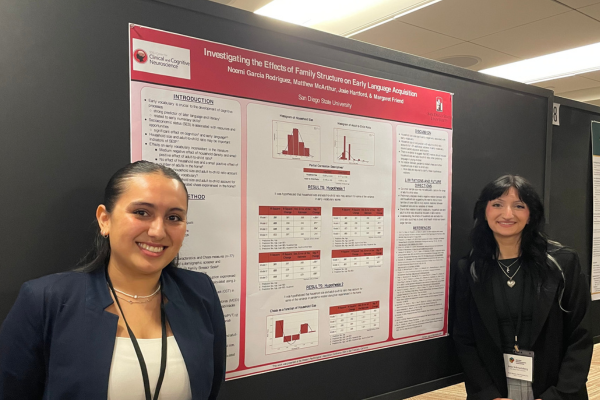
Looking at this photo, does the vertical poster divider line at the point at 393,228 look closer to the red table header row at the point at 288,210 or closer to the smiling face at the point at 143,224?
the red table header row at the point at 288,210

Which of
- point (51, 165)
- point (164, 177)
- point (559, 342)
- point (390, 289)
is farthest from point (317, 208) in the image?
point (559, 342)

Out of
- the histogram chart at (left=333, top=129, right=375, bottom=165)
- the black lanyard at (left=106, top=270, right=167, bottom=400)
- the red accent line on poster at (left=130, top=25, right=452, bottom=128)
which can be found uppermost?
the red accent line on poster at (left=130, top=25, right=452, bottom=128)

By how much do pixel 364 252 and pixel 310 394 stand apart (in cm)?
49

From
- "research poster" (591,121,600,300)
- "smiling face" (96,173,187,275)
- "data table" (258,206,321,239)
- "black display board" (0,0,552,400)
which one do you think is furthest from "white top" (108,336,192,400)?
"research poster" (591,121,600,300)

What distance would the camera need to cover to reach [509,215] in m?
1.48

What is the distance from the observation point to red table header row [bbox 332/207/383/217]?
131 centimetres

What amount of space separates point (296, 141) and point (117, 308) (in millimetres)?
677

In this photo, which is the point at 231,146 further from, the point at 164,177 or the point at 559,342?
the point at 559,342

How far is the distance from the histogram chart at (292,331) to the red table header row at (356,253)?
0.64ft

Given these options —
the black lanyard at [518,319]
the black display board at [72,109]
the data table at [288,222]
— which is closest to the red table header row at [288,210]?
the data table at [288,222]

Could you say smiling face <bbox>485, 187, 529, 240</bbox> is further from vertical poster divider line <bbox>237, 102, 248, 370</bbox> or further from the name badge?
vertical poster divider line <bbox>237, 102, 248, 370</bbox>

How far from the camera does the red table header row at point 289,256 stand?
118cm

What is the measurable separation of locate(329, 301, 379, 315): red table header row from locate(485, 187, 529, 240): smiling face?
55 cm

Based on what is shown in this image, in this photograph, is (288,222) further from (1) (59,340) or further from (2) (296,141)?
(1) (59,340)
